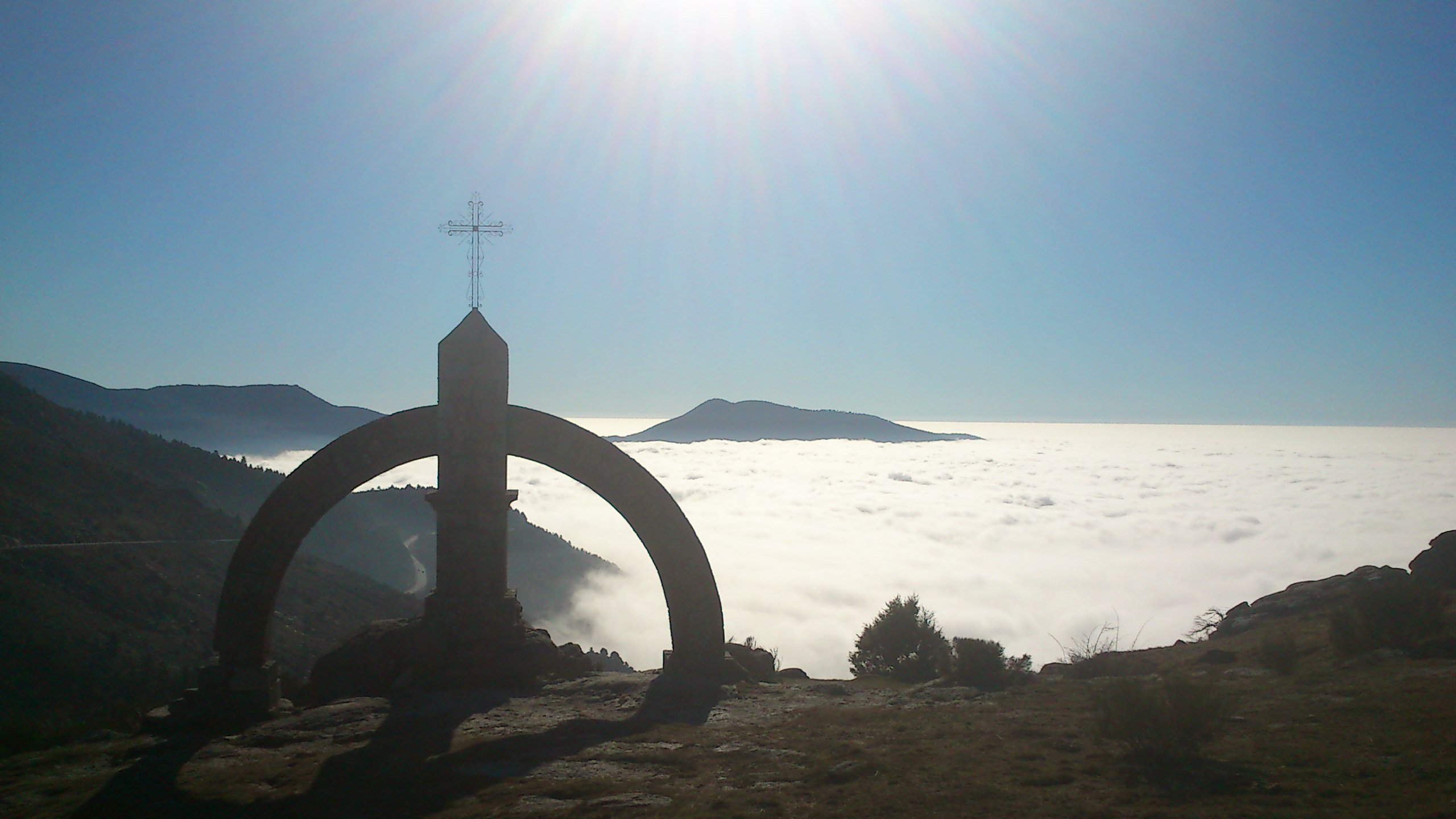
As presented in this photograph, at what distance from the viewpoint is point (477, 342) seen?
15.2 meters

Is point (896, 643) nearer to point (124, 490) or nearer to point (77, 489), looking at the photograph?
point (77, 489)

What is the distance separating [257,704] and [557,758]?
23.0 feet

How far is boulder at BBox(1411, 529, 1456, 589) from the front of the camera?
61.1 ft

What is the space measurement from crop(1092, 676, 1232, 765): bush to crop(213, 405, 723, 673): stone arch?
7559 mm

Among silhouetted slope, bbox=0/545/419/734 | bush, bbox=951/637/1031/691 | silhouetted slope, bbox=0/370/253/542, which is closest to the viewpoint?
bush, bbox=951/637/1031/691

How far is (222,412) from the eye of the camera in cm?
13675

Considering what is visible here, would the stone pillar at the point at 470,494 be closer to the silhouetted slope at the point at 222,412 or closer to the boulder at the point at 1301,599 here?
the boulder at the point at 1301,599

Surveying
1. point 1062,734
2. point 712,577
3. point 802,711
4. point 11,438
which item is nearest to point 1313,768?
point 1062,734

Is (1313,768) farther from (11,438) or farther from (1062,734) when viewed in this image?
(11,438)

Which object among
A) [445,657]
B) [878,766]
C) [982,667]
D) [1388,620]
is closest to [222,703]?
[445,657]

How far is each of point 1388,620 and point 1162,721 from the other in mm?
8721

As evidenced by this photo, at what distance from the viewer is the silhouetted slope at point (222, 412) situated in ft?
409

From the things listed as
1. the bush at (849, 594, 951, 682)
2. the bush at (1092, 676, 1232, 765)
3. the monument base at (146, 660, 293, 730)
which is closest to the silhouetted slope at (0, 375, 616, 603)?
the monument base at (146, 660, 293, 730)

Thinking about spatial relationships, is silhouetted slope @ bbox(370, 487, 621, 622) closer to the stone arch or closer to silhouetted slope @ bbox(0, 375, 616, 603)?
silhouetted slope @ bbox(0, 375, 616, 603)
